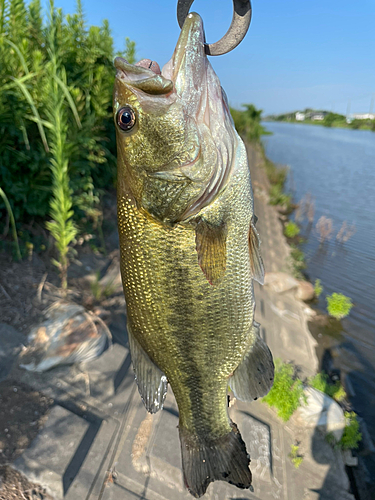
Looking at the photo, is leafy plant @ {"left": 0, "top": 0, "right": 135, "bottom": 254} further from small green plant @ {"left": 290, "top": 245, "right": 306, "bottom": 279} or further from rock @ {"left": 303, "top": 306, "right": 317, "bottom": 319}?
small green plant @ {"left": 290, "top": 245, "right": 306, "bottom": 279}

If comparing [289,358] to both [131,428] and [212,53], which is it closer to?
[131,428]

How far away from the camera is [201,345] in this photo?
147cm

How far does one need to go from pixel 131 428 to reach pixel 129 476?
0.42 m

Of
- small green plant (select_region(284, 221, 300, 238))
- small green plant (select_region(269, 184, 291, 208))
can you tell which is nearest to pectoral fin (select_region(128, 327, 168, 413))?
small green plant (select_region(284, 221, 300, 238))

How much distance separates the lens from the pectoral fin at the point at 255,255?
1502 mm

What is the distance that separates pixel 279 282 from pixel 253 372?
5702 mm

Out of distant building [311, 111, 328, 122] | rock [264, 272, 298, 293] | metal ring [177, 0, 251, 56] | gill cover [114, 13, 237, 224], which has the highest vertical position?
distant building [311, 111, 328, 122]

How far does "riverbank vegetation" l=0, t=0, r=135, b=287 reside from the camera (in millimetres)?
3330

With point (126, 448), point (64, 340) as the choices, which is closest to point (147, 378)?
point (126, 448)

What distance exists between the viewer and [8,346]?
340 centimetres

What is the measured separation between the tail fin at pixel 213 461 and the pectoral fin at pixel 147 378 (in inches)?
11.7

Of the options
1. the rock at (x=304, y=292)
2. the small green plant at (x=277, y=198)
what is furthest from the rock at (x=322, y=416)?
the small green plant at (x=277, y=198)

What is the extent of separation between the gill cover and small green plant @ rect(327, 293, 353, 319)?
652 cm

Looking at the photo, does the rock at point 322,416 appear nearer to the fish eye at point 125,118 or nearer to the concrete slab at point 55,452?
the concrete slab at point 55,452
